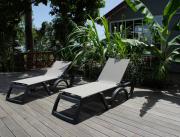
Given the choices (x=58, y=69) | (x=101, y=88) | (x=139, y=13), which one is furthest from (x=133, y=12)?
(x=101, y=88)

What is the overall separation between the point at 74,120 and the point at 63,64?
3527 mm

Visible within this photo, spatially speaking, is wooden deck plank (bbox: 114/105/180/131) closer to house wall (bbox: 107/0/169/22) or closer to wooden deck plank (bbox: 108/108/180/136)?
wooden deck plank (bbox: 108/108/180/136)

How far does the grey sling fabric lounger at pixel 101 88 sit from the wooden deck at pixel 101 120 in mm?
228

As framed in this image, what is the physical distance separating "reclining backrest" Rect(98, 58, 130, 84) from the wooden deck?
0.73 meters

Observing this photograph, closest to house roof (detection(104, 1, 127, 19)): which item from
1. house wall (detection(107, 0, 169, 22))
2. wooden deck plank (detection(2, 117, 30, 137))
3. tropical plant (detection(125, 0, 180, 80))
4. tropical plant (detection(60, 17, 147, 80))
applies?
house wall (detection(107, 0, 169, 22))

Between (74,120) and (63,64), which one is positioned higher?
(63,64)

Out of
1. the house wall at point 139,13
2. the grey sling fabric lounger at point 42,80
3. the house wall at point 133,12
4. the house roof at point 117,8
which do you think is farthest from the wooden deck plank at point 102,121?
the house roof at point 117,8

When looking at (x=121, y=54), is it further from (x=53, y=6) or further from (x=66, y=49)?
(x=53, y=6)

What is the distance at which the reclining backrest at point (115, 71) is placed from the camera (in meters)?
6.32

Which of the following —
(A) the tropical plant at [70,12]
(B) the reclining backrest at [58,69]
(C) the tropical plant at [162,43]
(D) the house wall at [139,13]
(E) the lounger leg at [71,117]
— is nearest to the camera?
(E) the lounger leg at [71,117]

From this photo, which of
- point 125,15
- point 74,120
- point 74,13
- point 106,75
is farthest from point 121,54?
point 74,13

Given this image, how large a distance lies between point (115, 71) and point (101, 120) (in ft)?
6.94

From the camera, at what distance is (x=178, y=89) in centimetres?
721

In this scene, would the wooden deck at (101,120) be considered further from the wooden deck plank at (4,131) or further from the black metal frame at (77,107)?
the black metal frame at (77,107)
